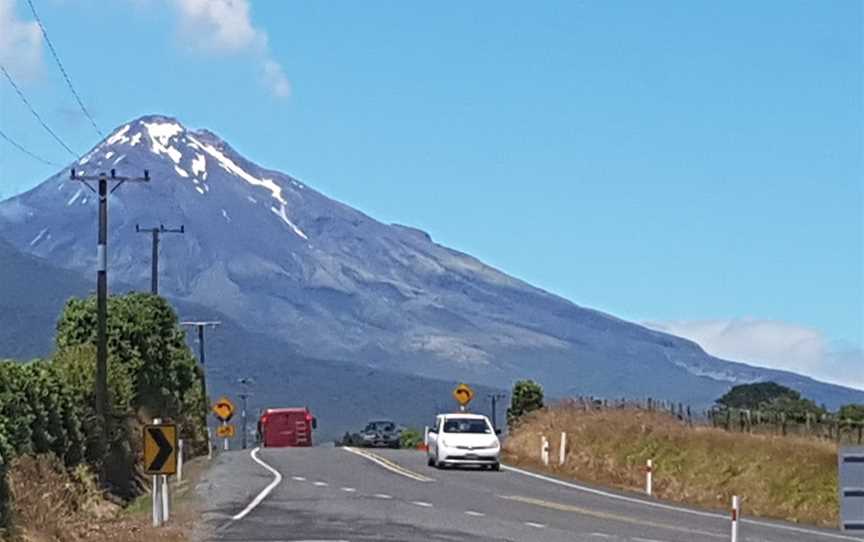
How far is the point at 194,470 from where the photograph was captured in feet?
172

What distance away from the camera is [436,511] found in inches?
1399

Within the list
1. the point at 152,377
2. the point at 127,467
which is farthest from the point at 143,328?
the point at 127,467

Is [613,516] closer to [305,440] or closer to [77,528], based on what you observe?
[77,528]

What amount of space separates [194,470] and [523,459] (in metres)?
11.2

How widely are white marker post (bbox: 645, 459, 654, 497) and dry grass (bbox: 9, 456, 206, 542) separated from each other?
13246 mm

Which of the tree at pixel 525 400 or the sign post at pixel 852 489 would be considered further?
the tree at pixel 525 400

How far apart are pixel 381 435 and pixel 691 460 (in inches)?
1584

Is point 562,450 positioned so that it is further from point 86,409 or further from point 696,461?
point 86,409

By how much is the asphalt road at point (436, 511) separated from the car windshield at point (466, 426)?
1.37 m

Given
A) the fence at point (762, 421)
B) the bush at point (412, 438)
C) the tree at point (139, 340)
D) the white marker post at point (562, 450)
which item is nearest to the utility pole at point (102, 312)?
the tree at point (139, 340)

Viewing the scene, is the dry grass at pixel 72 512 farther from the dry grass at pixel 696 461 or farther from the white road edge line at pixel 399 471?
the dry grass at pixel 696 461

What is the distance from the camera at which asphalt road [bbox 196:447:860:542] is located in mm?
30550

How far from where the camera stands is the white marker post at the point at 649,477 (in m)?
46.4

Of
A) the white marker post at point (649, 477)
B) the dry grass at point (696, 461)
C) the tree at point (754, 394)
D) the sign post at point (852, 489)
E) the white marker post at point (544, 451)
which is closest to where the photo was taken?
the sign post at point (852, 489)
